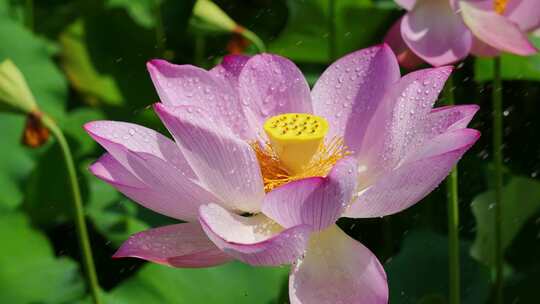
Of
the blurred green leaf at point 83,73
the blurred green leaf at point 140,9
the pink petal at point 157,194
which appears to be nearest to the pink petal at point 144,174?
the pink petal at point 157,194

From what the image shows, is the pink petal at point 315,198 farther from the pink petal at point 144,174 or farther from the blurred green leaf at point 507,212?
the blurred green leaf at point 507,212

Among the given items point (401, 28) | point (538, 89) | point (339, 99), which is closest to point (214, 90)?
point (339, 99)

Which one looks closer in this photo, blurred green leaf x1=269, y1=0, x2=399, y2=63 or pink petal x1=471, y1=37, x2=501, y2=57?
pink petal x1=471, y1=37, x2=501, y2=57

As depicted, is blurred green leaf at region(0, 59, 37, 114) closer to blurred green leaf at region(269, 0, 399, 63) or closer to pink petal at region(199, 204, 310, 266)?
pink petal at region(199, 204, 310, 266)

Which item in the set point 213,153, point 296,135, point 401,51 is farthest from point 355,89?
point 401,51

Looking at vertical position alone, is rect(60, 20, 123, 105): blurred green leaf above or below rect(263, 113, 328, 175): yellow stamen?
below

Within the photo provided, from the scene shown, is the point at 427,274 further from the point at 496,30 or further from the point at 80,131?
the point at 80,131

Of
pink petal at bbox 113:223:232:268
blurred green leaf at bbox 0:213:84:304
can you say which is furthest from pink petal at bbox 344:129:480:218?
blurred green leaf at bbox 0:213:84:304
